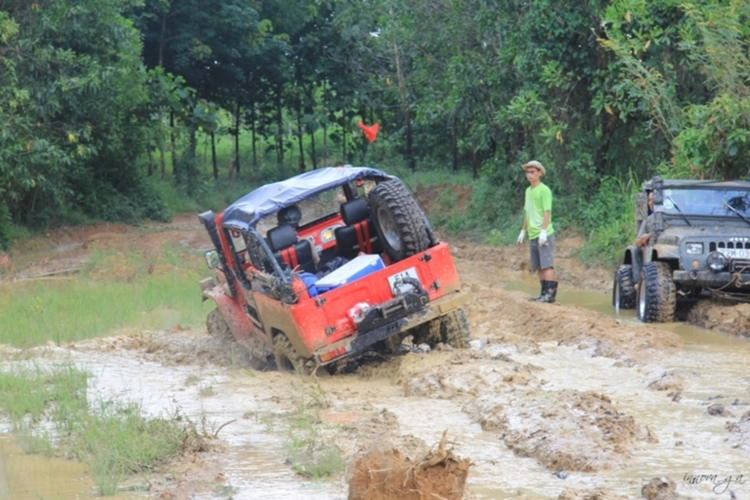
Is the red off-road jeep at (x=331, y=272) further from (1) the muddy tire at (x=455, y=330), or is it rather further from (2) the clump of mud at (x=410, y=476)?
(2) the clump of mud at (x=410, y=476)

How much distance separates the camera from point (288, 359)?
374 inches

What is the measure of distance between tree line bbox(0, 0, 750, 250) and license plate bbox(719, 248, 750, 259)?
3.76 meters

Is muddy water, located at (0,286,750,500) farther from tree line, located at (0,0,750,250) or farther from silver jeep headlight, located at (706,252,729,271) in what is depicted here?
tree line, located at (0,0,750,250)

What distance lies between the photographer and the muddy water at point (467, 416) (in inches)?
237

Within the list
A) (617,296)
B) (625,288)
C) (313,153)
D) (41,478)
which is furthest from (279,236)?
(313,153)

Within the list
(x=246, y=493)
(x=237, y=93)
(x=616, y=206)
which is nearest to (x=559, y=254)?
(x=616, y=206)

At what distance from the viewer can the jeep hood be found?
939 centimetres

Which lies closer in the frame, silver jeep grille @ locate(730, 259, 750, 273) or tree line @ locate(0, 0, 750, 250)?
silver jeep grille @ locate(730, 259, 750, 273)

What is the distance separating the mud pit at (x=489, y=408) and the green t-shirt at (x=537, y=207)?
3.12ft

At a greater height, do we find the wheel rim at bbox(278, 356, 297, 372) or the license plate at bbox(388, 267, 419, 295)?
the license plate at bbox(388, 267, 419, 295)

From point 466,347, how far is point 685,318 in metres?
3.31

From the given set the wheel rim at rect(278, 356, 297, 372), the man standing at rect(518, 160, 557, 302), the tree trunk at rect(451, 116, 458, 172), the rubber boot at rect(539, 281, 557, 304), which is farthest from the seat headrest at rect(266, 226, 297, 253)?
the tree trunk at rect(451, 116, 458, 172)

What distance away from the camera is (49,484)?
6.50 m

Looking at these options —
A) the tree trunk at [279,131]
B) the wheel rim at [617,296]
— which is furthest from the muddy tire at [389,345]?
the tree trunk at [279,131]
